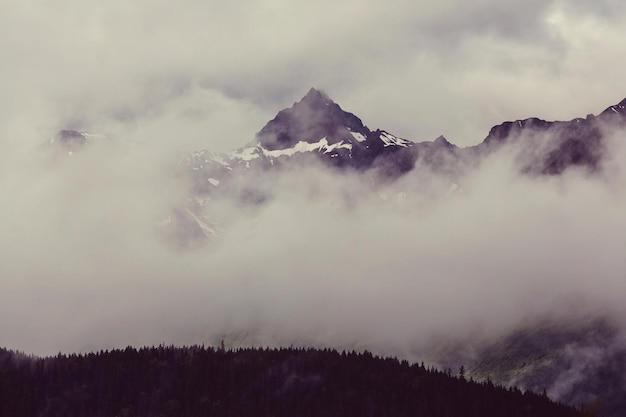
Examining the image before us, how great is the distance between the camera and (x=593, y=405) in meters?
23.1
